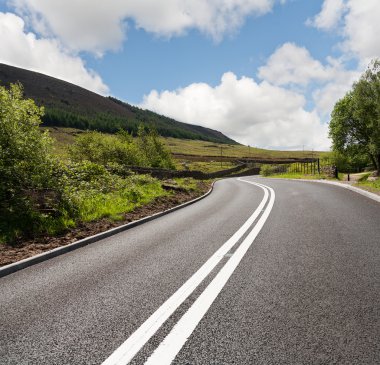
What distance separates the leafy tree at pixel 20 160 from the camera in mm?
9016

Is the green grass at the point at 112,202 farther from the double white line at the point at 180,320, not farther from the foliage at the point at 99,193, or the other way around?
the double white line at the point at 180,320

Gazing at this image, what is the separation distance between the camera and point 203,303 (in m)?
3.93

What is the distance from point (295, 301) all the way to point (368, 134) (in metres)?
43.3

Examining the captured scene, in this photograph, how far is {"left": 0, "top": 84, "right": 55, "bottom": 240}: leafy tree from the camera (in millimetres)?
9016

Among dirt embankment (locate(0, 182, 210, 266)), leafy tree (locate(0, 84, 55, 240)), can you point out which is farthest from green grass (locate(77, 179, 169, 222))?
leafy tree (locate(0, 84, 55, 240))

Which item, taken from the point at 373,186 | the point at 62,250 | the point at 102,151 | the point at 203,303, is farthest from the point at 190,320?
the point at 102,151

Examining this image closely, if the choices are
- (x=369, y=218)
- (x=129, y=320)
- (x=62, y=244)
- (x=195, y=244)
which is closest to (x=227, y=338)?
(x=129, y=320)

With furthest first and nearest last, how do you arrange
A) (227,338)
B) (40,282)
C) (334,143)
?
1. (334,143)
2. (40,282)
3. (227,338)

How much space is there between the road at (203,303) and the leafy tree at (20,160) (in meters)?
3.19

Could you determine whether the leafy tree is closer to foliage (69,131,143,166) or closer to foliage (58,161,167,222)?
foliage (58,161,167,222)

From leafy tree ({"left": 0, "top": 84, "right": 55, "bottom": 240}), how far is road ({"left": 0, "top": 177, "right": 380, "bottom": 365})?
10.5ft

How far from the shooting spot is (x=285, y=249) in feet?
20.7

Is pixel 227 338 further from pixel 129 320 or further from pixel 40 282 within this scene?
pixel 40 282

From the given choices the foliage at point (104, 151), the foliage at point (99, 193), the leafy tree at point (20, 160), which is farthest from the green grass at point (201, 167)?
the leafy tree at point (20, 160)
